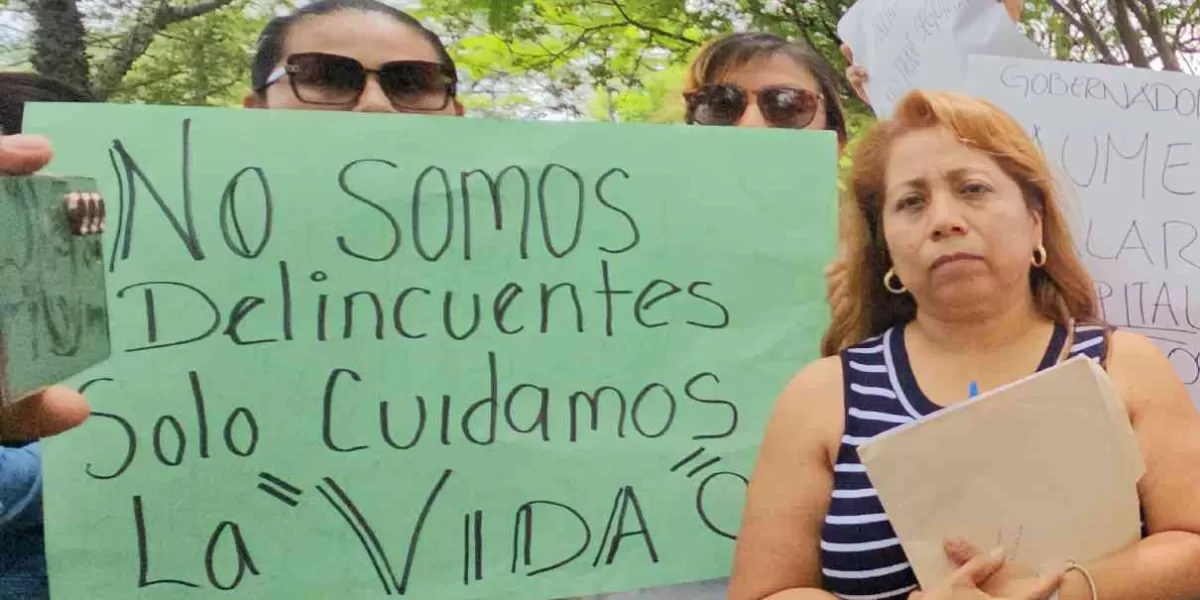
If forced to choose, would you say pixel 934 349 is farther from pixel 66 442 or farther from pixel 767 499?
pixel 66 442

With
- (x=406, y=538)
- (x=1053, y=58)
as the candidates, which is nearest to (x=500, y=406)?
(x=406, y=538)

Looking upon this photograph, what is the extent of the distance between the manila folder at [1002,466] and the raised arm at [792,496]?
54mm

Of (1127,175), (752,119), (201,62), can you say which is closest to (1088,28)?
(1127,175)

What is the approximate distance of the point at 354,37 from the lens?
2.08ft

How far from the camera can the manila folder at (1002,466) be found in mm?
A: 626

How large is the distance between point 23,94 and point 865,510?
67 centimetres

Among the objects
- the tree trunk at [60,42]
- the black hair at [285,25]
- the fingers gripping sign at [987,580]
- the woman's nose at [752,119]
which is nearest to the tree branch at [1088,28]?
the woman's nose at [752,119]

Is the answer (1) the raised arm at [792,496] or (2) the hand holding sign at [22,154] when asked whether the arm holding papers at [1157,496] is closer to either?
(1) the raised arm at [792,496]

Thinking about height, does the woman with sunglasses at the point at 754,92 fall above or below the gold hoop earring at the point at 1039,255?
above

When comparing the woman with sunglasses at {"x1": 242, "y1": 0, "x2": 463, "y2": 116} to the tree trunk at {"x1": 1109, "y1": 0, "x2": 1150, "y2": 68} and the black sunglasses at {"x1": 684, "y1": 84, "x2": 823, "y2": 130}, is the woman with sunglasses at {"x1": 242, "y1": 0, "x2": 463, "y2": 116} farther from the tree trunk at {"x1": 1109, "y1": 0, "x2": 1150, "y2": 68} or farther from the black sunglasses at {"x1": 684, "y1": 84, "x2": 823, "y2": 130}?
the tree trunk at {"x1": 1109, "y1": 0, "x2": 1150, "y2": 68}

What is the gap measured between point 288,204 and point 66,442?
8.5 inches

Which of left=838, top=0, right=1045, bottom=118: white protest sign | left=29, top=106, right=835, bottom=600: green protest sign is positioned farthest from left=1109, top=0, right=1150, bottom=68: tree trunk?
left=29, top=106, right=835, bottom=600: green protest sign

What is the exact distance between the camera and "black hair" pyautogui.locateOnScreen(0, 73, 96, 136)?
587 mm

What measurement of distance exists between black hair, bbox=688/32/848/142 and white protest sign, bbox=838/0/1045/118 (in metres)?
0.04
